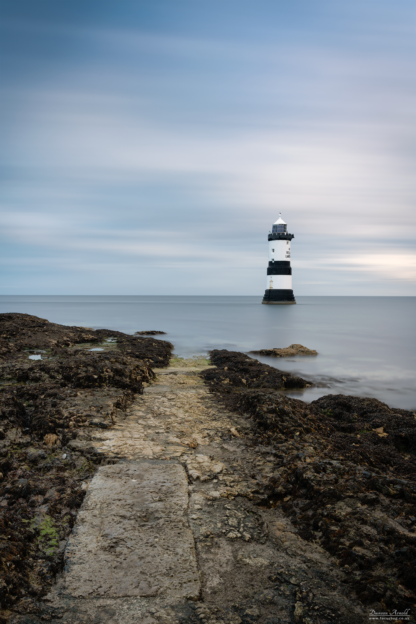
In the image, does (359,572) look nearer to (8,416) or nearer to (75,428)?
(75,428)

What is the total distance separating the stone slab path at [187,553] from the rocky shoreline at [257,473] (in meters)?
0.07

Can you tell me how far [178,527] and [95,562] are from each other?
69cm

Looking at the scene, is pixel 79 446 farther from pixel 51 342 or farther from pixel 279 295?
pixel 279 295

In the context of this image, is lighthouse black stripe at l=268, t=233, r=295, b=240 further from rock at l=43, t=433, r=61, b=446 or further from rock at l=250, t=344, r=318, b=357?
rock at l=43, t=433, r=61, b=446

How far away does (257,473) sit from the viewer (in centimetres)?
432

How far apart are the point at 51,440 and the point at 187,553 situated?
2.66 metres

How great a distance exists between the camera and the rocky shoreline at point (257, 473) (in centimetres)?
265

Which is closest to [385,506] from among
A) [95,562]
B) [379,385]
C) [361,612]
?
[361,612]

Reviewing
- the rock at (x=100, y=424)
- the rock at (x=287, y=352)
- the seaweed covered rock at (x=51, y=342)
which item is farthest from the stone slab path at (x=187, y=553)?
the rock at (x=287, y=352)

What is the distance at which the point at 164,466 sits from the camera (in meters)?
4.16

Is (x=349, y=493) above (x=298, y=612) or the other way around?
above

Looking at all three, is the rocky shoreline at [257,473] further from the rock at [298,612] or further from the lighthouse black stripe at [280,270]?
the lighthouse black stripe at [280,270]

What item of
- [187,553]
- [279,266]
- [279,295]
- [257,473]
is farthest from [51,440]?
[279,295]

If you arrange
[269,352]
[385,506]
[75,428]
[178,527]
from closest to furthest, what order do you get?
1. [178,527]
2. [385,506]
3. [75,428]
4. [269,352]
